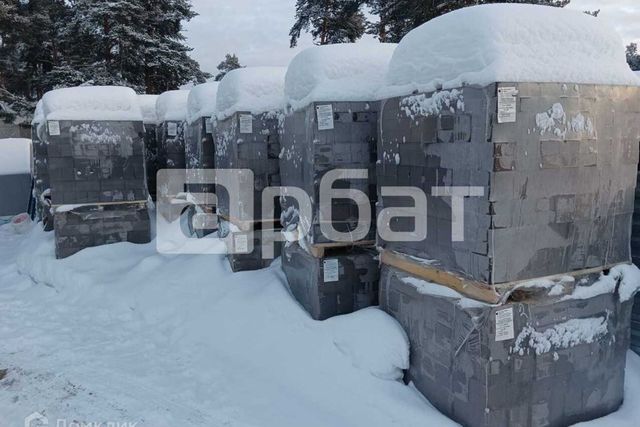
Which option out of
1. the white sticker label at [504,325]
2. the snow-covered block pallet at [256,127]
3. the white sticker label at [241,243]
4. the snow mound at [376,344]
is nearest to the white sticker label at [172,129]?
the snow-covered block pallet at [256,127]

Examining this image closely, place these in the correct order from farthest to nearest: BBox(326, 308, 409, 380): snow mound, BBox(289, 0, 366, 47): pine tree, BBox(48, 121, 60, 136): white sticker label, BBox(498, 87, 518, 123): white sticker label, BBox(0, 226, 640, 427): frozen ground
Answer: BBox(289, 0, 366, 47): pine tree, BBox(48, 121, 60, 136): white sticker label, BBox(326, 308, 409, 380): snow mound, BBox(0, 226, 640, 427): frozen ground, BBox(498, 87, 518, 123): white sticker label

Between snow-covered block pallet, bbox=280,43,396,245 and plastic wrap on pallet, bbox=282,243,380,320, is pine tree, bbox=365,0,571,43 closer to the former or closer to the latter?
snow-covered block pallet, bbox=280,43,396,245

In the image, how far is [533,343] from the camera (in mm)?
3090

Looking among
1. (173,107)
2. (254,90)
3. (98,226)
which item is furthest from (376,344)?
(173,107)

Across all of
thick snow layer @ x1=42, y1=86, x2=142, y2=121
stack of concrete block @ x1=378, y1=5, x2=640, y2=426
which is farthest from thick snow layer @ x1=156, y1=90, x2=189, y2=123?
stack of concrete block @ x1=378, y1=5, x2=640, y2=426

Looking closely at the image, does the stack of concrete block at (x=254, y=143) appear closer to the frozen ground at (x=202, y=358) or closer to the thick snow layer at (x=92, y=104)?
the frozen ground at (x=202, y=358)

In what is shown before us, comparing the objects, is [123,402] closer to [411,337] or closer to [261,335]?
[261,335]

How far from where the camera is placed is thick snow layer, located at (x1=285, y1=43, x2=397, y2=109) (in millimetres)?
4090

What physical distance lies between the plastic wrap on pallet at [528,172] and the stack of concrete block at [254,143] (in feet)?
7.84

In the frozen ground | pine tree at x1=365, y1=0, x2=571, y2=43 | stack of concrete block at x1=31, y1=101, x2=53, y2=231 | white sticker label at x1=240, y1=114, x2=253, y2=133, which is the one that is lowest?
the frozen ground

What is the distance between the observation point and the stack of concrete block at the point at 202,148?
273 inches

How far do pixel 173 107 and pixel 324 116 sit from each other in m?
5.60

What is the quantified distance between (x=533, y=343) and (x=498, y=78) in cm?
163

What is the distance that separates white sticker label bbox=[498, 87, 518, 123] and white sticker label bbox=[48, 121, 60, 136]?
6.22 m
